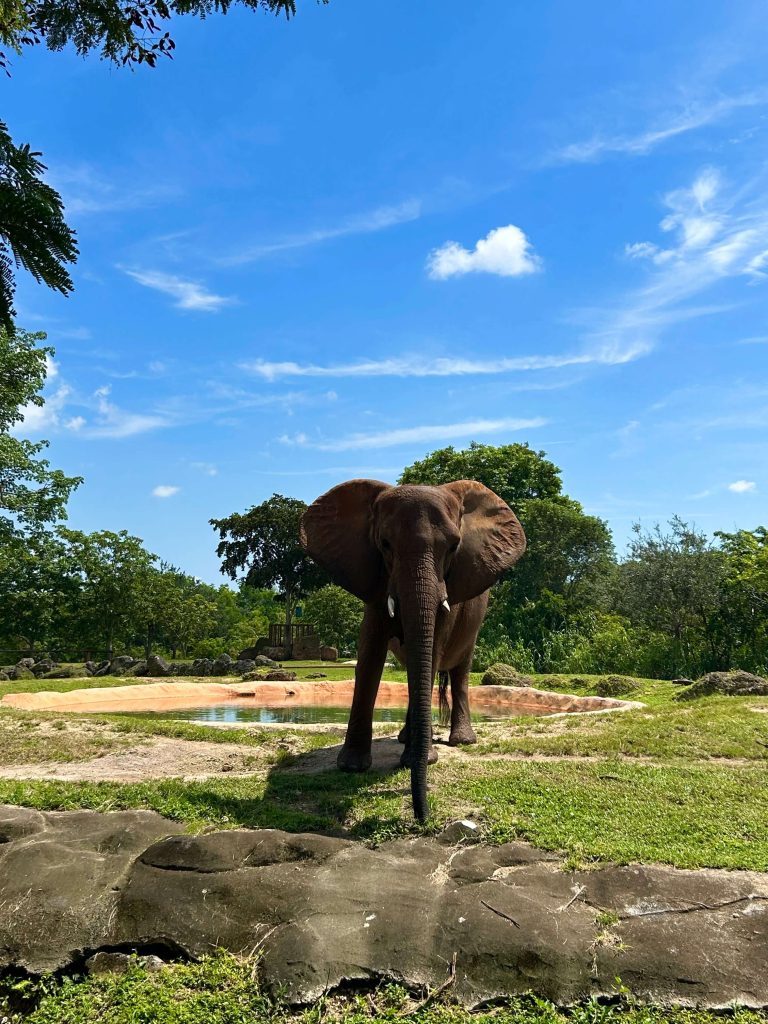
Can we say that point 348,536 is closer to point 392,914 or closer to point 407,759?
point 407,759

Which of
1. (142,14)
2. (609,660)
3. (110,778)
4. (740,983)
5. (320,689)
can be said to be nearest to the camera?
(740,983)

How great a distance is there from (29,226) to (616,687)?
16388mm

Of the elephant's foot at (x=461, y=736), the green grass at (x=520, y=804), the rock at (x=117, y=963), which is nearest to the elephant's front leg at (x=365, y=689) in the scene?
the green grass at (x=520, y=804)

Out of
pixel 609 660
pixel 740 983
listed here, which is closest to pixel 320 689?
pixel 609 660

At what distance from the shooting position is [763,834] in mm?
5418

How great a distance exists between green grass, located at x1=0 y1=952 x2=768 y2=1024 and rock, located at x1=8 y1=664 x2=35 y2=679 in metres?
22.4

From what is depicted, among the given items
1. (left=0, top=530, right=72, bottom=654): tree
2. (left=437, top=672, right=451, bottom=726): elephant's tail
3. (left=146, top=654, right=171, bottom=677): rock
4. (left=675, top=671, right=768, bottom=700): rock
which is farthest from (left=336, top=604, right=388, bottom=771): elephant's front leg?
(left=0, top=530, right=72, bottom=654): tree

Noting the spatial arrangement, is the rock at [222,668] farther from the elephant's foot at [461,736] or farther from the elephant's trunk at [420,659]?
the elephant's trunk at [420,659]

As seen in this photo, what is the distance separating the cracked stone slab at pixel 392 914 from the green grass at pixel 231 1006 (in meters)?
0.08

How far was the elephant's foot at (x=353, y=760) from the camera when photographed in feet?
25.4

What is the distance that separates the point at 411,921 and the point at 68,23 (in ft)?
25.8

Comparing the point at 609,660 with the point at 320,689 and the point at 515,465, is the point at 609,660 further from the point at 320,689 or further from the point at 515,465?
the point at 515,465

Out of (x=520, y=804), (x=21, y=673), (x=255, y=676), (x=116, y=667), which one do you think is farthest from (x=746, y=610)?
(x=21, y=673)

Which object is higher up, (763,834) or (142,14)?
(142,14)
